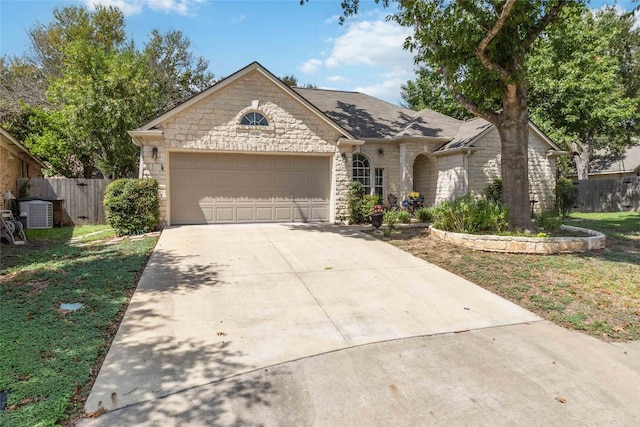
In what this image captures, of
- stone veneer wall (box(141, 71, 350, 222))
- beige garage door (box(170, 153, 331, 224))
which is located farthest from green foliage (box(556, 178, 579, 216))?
beige garage door (box(170, 153, 331, 224))

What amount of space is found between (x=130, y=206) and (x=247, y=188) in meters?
3.63

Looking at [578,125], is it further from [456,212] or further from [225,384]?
[225,384]

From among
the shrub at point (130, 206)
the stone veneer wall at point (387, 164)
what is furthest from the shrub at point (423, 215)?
the shrub at point (130, 206)

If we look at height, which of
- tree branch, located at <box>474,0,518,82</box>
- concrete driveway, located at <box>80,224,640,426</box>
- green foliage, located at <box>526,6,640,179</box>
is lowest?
concrete driveway, located at <box>80,224,640,426</box>

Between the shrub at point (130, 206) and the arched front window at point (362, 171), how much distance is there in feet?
24.3

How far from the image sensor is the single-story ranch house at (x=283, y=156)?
11.9 meters

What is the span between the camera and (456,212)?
9.67 metres

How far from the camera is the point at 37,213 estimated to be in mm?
13156

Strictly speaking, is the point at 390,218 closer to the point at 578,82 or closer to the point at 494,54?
the point at 494,54

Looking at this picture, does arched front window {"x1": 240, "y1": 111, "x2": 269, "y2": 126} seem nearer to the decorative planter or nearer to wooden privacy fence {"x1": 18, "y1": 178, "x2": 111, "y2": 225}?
the decorative planter

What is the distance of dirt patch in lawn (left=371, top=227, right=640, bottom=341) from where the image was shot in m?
4.85

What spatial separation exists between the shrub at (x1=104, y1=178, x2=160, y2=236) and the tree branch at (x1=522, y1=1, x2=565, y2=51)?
1057 centimetres

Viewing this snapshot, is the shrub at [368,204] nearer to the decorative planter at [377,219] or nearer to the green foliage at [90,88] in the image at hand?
the decorative planter at [377,219]

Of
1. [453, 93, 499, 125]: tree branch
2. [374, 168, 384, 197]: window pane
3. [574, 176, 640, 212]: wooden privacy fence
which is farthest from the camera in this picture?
[574, 176, 640, 212]: wooden privacy fence
